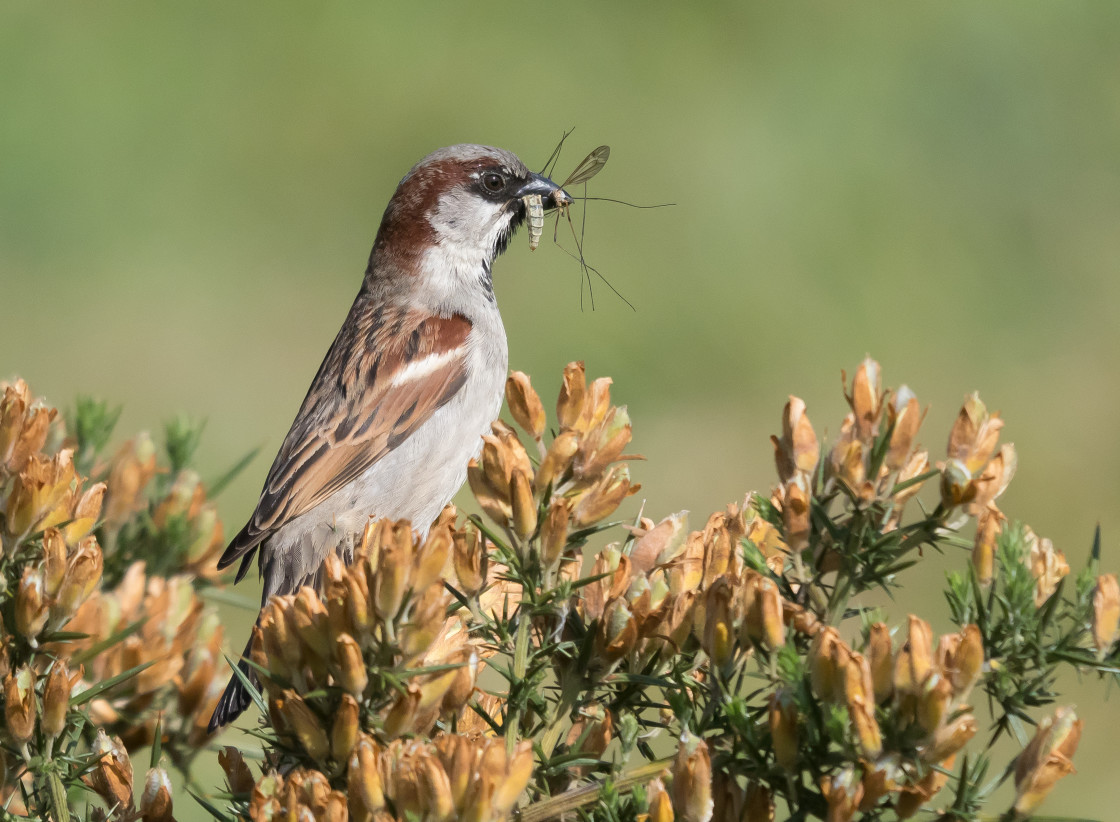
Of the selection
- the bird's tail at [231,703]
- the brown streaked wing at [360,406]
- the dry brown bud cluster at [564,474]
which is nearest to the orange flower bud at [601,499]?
the dry brown bud cluster at [564,474]

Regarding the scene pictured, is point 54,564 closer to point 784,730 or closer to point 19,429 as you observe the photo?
point 19,429

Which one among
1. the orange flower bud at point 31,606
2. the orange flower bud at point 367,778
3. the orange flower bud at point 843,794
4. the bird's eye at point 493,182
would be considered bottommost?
the orange flower bud at point 31,606

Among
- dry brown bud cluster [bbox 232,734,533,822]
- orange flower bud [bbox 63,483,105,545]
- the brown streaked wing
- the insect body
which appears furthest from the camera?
the insect body

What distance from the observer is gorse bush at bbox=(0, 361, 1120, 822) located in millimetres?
1485

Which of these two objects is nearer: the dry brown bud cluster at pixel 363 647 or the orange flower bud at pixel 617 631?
the dry brown bud cluster at pixel 363 647

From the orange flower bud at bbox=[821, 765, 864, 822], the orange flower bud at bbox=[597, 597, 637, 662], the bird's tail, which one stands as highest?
the orange flower bud at bbox=[597, 597, 637, 662]

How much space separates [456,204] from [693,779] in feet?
10.1

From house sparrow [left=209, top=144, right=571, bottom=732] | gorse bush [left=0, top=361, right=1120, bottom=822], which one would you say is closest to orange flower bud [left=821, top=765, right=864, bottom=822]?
gorse bush [left=0, top=361, right=1120, bottom=822]

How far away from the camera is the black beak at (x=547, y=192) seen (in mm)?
4254

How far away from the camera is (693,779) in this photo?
149 centimetres

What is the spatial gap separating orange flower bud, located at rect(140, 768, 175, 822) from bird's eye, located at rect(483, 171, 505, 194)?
279cm

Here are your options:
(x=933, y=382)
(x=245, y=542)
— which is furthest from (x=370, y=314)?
(x=933, y=382)

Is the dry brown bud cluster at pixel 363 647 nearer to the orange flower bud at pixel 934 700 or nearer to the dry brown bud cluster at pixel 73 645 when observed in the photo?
the dry brown bud cluster at pixel 73 645

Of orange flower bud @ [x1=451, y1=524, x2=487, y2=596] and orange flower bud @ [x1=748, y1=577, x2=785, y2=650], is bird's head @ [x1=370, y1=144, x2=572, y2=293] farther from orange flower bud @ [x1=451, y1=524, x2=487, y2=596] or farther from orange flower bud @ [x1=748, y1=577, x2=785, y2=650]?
orange flower bud @ [x1=748, y1=577, x2=785, y2=650]
